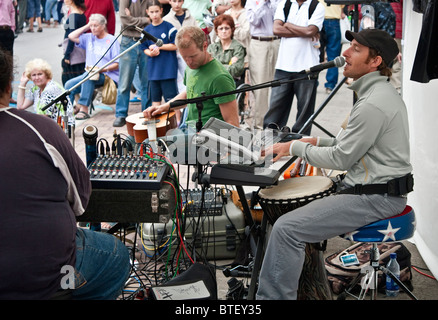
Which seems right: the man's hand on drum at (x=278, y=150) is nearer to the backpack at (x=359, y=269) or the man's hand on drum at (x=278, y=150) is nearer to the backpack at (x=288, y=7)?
the backpack at (x=359, y=269)

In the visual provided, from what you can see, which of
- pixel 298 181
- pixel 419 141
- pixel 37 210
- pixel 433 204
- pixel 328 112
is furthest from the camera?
pixel 328 112

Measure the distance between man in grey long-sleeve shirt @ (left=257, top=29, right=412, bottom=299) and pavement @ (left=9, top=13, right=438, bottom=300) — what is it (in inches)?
27.6

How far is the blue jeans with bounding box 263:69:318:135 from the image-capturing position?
643cm

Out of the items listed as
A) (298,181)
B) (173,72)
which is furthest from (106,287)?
(173,72)

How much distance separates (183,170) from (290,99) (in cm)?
143

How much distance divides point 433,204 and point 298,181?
3.29 feet

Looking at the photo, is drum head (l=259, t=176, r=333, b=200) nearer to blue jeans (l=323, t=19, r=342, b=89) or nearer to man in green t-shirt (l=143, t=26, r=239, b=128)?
man in green t-shirt (l=143, t=26, r=239, b=128)

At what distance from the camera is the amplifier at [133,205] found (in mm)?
3381

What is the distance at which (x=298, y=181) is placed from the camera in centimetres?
352

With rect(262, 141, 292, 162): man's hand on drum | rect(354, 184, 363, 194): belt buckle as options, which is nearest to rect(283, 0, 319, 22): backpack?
rect(262, 141, 292, 162): man's hand on drum

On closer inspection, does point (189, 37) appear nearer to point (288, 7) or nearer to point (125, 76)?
point (288, 7)

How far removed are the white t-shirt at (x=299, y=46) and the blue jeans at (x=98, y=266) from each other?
396 cm

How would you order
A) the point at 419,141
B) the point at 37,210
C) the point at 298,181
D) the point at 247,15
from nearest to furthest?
the point at 37,210, the point at 298,181, the point at 419,141, the point at 247,15
